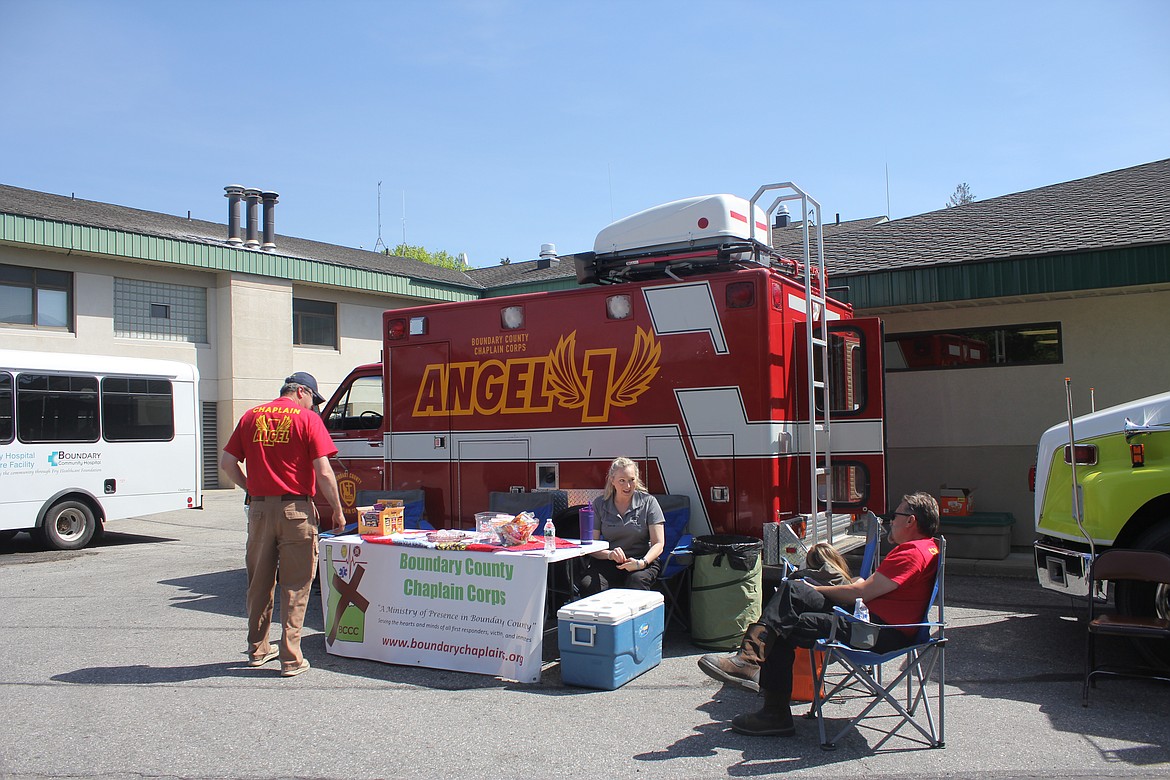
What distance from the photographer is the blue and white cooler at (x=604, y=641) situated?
17.9 feet

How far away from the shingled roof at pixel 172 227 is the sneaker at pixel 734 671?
16.7 metres

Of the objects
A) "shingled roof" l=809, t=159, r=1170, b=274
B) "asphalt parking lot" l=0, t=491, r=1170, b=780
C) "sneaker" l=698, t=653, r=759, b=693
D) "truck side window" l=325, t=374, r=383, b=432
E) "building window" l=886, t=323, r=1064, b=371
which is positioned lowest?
"asphalt parking lot" l=0, t=491, r=1170, b=780

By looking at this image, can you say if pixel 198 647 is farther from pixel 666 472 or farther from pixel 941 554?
pixel 941 554

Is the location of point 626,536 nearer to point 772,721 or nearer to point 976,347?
point 772,721

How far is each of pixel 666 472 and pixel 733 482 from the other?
57 centimetres

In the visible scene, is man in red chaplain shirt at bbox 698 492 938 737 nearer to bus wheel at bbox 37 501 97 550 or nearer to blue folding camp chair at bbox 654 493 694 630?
blue folding camp chair at bbox 654 493 694 630

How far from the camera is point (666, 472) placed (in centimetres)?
701

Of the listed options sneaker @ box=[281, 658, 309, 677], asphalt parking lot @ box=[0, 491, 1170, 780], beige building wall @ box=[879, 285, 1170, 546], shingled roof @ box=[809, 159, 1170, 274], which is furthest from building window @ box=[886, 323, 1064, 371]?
sneaker @ box=[281, 658, 309, 677]

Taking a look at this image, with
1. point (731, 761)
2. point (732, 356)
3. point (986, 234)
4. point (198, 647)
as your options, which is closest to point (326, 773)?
point (731, 761)

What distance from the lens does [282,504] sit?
593 centimetres

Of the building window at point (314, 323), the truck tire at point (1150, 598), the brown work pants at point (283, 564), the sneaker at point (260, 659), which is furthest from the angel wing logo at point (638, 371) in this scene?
the building window at point (314, 323)

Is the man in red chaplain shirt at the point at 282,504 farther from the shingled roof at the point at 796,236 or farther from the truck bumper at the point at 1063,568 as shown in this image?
the shingled roof at the point at 796,236

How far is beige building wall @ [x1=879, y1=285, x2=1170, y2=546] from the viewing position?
9.54 m

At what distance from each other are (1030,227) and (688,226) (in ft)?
19.1
